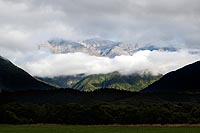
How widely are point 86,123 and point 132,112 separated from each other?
19.4 meters

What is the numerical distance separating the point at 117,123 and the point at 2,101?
7940 cm

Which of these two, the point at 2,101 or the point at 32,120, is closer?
the point at 32,120

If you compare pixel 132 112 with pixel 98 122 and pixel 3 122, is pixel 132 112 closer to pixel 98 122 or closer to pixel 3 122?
pixel 98 122

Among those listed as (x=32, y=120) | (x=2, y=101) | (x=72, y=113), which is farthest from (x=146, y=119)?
(x=2, y=101)

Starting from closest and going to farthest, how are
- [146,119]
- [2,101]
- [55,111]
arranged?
1. [146,119]
2. [55,111]
3. [2,101]

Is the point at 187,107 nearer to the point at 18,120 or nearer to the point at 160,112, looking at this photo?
the point at 160,112

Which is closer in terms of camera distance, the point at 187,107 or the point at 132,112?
the point at 132,112

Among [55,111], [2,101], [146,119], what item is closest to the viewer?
[146,119]

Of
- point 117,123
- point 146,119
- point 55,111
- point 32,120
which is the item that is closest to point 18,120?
point 32,120

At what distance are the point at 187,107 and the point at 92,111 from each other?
4282 centimetres

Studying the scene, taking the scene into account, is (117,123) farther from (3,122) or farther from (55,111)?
(3,122)

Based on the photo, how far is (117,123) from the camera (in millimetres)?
146500

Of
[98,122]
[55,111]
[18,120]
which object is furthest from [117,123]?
[18,120]

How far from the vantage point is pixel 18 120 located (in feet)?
495
